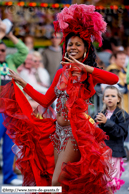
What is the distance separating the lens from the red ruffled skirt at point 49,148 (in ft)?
12.1

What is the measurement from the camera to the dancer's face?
3926 mm

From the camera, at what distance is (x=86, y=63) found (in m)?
3.99

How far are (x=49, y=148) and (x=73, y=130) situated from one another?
0.61m

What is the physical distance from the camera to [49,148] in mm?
4168

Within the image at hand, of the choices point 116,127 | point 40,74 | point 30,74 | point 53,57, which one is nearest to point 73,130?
point 116,127

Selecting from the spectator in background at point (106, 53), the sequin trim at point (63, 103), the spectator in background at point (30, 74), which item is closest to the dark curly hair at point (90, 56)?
the sequin trim at point (63, 103)

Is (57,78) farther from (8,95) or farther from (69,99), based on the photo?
(8,95)

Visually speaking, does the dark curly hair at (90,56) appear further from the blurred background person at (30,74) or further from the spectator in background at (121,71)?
the spectator in background at (121,71)

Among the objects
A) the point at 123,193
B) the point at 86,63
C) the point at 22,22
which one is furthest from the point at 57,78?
the point at 22,22

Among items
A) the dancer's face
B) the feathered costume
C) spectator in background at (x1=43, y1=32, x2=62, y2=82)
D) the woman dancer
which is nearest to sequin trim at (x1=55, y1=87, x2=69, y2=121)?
the feathered costume

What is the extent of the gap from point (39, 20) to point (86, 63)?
7.07 meters

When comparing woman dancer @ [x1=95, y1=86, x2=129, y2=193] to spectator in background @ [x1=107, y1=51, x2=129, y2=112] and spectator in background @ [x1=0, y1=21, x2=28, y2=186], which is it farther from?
spectator in background @ [x1=107, y1=51, x2=129, y2=112]

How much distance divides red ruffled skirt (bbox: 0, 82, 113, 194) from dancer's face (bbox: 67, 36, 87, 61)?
1.75 feet

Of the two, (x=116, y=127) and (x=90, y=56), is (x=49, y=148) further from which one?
(x=116, y=127)
